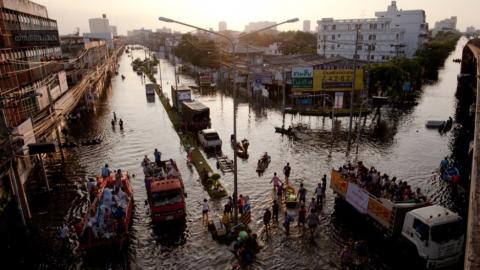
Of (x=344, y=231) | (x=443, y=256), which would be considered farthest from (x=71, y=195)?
(x=443, y=256)

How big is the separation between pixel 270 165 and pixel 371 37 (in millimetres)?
81950

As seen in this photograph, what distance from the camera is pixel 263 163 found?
31.9 metres

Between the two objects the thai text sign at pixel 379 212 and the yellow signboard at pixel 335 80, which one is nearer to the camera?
the thai text sign at pixel 379 212

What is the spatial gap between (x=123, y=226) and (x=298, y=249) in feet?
34.0

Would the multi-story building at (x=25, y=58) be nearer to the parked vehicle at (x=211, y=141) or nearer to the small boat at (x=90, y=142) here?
the small boat at (x=90, y=142)

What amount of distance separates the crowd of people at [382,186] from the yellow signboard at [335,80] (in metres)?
32.6

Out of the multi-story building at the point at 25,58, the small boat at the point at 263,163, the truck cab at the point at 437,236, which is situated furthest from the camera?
the multi-story building at the point at 25,58

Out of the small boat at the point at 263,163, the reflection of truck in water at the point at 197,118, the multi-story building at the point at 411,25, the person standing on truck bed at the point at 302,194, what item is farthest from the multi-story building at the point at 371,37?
the person standing on truck bed at the point at 302,194

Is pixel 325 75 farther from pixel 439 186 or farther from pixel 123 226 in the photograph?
pixel 123 226

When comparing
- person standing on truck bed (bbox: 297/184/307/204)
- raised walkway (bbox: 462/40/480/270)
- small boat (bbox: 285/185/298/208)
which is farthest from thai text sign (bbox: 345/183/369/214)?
raised walkway (bbox: 462/40/480/270)

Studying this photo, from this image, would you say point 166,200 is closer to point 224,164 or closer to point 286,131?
point 224,164

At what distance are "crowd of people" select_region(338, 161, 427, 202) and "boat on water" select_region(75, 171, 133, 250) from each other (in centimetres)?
1488

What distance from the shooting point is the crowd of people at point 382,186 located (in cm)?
2008

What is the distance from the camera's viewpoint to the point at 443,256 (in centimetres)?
1630
